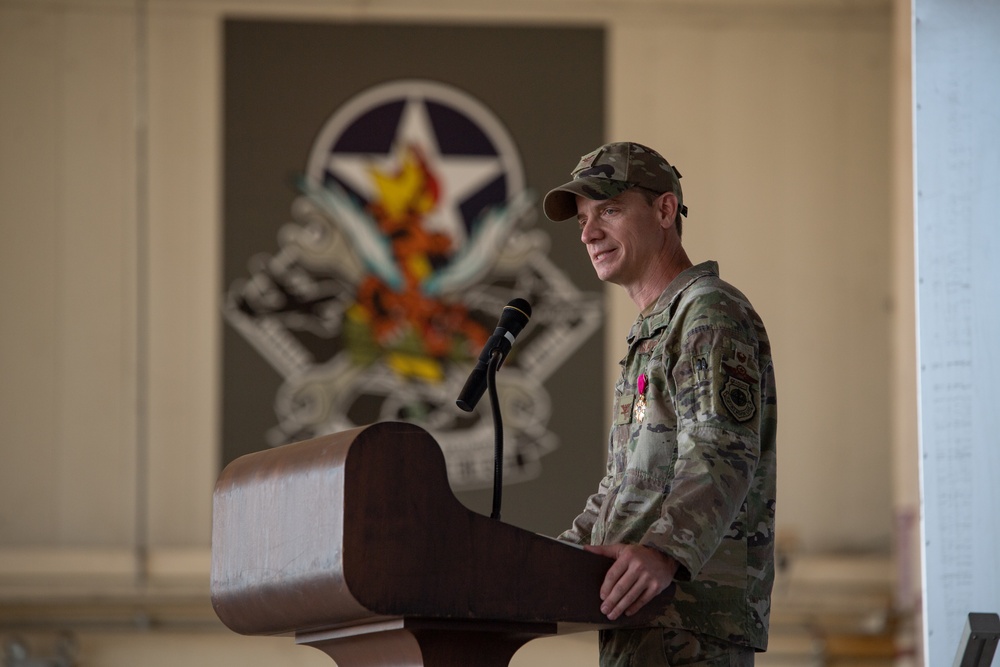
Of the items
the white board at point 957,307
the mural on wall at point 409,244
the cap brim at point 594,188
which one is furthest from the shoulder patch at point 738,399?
the mural on wall at point 409,244

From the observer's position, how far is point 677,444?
84.9 inches

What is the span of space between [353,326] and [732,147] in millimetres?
2016

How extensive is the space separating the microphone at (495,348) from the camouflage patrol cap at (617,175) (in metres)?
0.21

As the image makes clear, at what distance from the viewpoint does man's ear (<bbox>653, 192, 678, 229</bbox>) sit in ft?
7.83

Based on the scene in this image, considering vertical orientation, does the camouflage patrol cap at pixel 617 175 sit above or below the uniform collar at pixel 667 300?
above

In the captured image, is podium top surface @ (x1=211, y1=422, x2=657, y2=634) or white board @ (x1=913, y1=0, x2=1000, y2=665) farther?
white board @ (x1=913, y1=0, x2=1000, y2=665)

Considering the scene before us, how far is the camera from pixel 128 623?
6723 mm

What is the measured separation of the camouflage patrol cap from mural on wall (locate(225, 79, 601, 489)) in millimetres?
4429

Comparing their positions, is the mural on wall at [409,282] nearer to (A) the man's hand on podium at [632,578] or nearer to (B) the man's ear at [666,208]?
(B) the man's ear at [666,208]

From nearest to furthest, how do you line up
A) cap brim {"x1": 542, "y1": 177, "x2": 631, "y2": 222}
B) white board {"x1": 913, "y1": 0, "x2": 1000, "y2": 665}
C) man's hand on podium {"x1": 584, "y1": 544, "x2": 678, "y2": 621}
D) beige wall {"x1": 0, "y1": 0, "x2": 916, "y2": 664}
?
man's hand on podium {"x1": 584, "y1": 544, "x2": 678, "y2": 621}
cap brim {"x1": 542, "y1": 177, "x2": 631, "y2": 222}
white board {"x1": 913, "y1": 0, "x2": 1000, "y2": 665}
beige wall {"x1": 0, "y1": 0, "x2": 916, "y2": 664}

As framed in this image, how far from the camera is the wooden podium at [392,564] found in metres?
1.74

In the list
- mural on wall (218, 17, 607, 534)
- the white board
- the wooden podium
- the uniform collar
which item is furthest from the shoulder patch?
mural on wall (218, 17, 607, 534)

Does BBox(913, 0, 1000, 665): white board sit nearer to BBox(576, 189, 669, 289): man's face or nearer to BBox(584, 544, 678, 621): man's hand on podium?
BBox(576, 189, 669, 289): man's face

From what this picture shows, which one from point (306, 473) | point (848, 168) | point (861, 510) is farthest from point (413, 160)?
point (306, 473)
